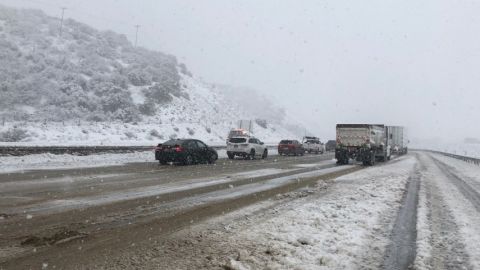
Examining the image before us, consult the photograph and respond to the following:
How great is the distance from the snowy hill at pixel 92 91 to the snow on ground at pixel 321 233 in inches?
1327

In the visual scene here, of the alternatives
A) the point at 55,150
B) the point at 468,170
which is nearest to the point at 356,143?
the point at 468,170

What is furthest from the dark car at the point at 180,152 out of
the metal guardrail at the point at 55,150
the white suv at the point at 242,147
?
the white suv at the point at 242,147

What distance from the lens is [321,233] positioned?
7648 millimetres

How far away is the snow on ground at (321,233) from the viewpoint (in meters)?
5.94

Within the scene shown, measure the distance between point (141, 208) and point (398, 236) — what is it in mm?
5367

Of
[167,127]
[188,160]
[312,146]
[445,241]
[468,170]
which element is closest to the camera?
[445,241]

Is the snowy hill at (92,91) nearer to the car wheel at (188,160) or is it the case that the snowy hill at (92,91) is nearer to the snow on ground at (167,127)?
the snow on ground at (167,127)

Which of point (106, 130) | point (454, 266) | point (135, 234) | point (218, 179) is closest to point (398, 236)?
point (454, 266)

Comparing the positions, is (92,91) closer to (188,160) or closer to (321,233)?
(188,160)

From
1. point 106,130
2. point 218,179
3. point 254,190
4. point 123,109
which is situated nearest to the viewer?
point 254,190

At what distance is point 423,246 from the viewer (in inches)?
276

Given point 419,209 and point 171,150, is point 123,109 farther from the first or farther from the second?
point 419,209

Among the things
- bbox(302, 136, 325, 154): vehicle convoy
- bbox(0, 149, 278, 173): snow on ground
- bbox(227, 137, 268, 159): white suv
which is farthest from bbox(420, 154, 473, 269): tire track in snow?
bbox(302, 136, 325, 154): vehicle convoy

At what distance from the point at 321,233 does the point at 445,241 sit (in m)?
2.07
